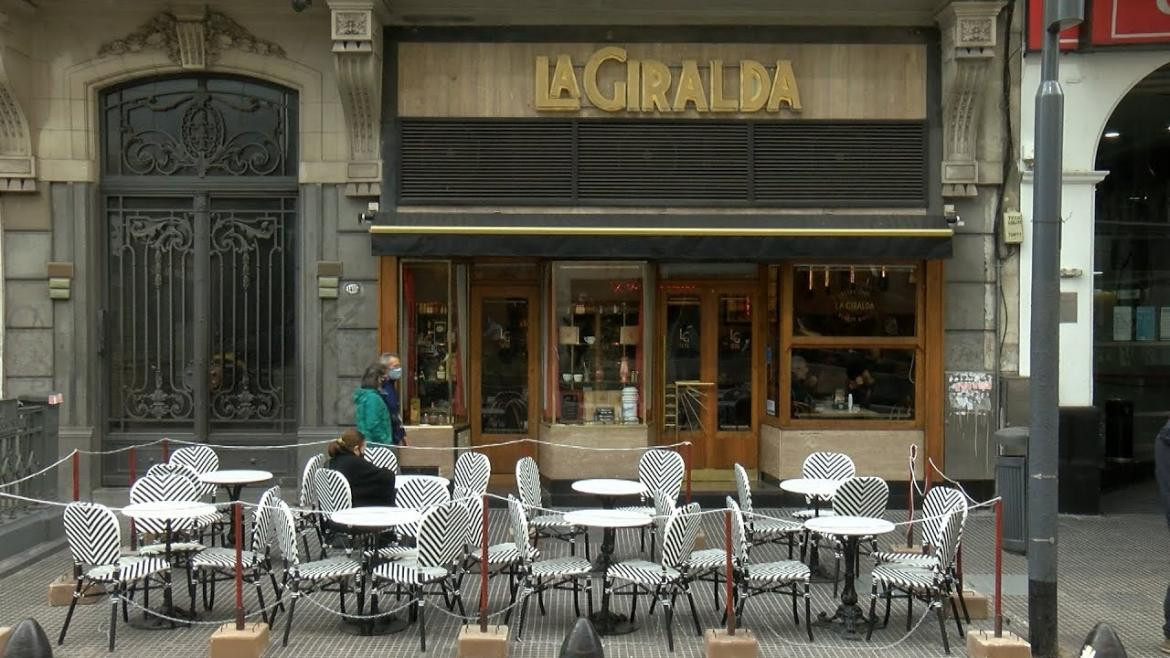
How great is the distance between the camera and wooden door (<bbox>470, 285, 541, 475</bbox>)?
1357 centimetres

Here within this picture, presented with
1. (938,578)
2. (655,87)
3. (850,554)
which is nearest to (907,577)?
(938,578)

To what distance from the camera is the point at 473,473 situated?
10477 millimetres

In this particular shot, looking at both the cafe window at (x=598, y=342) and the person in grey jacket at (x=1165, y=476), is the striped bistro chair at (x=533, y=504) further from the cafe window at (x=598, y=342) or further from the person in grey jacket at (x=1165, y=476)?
the person in grey jacket at (x=1165, y=476)

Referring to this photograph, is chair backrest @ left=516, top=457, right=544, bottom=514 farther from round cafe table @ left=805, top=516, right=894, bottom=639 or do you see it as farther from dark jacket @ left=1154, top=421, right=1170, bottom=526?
dark jacket @ left=1154, top=421, right=1170, bottom=526

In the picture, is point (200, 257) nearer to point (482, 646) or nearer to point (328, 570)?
point (328, 570)

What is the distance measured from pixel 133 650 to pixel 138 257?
6608 millimetres

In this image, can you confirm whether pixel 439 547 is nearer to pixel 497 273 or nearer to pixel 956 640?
pixel 956 640

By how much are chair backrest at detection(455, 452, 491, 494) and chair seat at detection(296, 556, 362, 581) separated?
6.63 ft

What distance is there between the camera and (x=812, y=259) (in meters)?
12.9

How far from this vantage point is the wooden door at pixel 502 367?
13.6 meters

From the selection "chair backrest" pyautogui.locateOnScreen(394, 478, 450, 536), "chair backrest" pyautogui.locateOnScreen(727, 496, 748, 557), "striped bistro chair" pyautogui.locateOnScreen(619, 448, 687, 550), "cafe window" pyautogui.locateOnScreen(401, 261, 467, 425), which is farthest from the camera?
"cafe window" pyautogui.locateOnScreen(401, 261, 467, 425)

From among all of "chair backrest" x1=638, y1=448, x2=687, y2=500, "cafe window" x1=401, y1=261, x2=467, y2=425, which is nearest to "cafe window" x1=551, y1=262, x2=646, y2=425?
"cafe window" x1=401, y1=261, x2=467, y2=425

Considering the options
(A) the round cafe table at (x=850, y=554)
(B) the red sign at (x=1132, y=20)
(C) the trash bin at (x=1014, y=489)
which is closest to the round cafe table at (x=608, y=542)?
(A) the round cafe table at (x=850, y=554)

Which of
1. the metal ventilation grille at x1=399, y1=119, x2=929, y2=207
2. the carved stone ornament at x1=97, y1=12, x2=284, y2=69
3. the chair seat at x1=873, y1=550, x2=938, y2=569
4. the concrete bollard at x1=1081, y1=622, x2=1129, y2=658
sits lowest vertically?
the chair seat at x1=873, y1=550, x2=938, y2=569
